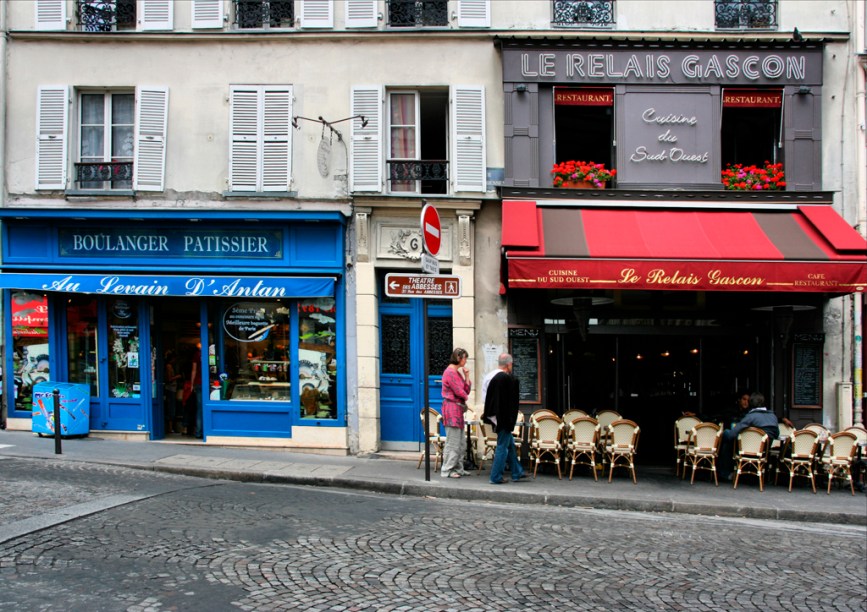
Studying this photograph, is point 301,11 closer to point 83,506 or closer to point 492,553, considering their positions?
point 83,506

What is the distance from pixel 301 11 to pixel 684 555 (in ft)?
32.2

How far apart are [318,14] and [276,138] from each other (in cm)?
214

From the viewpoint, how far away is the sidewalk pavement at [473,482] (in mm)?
8656

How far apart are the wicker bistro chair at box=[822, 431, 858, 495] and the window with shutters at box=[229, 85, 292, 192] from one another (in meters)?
8.85

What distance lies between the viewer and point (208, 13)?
11.6m

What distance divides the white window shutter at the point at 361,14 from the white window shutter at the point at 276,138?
1.50 metres

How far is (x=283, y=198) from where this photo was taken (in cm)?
1151

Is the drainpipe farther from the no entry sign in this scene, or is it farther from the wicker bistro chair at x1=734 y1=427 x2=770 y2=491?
the no entry sign

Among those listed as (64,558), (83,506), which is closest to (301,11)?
(83,506)

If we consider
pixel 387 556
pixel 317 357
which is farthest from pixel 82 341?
pixel 387 556

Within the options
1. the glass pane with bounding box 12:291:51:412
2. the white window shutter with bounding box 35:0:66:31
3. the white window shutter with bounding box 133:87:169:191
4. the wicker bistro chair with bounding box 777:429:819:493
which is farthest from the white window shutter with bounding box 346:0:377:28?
the wicker bistro chair with bounding box 777:429:819:493

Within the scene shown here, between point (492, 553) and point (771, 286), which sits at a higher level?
point (771, 286)

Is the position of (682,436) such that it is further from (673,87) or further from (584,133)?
(673,87)

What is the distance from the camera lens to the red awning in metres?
9.94
